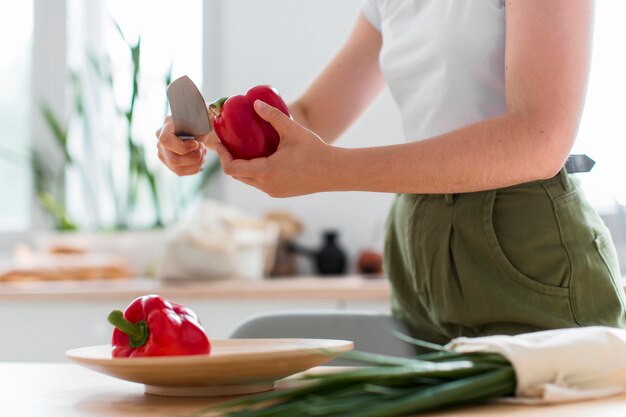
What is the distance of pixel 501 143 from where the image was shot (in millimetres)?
987

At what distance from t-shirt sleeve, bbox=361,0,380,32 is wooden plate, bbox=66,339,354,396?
0.74m

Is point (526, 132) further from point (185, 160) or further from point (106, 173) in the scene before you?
point (106, 173)

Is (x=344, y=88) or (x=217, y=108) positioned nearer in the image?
(x=217, y=108)

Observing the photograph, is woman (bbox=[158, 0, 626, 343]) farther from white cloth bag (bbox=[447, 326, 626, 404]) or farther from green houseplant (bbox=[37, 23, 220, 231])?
green houseplant (bbox=[37, 23, 220, 231])

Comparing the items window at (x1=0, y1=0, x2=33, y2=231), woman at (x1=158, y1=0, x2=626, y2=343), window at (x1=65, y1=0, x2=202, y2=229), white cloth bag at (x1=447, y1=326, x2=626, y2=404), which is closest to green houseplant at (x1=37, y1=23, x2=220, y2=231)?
window at (x1=65, y1=0, x2=202, y2=229)

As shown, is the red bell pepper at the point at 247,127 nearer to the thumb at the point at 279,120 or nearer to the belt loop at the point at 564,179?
the thumb at the point at 279,120

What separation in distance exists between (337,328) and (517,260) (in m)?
0.33

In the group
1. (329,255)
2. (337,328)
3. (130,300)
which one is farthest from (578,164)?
(329,255)

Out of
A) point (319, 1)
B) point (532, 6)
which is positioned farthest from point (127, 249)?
point (532, 6)

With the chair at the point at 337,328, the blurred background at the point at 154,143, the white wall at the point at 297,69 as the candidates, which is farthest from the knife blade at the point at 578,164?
the white wall at the point at 297,69

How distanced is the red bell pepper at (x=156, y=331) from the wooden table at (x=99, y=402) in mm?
43

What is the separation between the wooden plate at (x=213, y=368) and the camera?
73 cm

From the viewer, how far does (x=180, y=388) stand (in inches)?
32.2

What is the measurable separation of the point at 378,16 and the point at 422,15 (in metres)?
0.19
